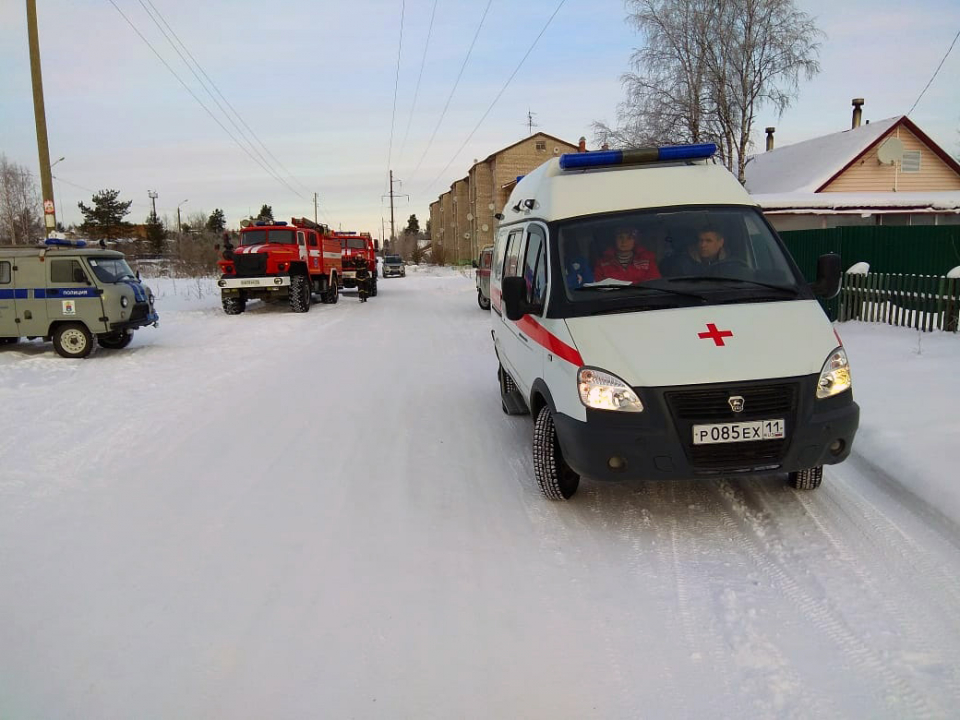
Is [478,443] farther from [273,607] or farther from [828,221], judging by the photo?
[828,221]

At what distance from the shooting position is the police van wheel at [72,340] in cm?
1230

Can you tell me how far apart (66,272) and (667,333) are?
465 inches

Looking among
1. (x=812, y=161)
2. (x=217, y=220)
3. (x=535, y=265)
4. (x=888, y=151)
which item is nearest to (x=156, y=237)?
(x=217, y=220)

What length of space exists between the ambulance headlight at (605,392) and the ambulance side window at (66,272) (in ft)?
37.0

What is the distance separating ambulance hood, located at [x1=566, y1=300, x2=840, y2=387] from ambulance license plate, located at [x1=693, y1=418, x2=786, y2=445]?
10.5 inches

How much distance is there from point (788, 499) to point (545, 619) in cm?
229

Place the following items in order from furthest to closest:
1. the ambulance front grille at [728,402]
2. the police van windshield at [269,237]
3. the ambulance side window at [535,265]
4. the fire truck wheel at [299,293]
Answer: the police van windshield at [269,237] < the fire truck wheel at [299,293] < the ambulance side window at [535,265] < the ambulance front grille at [728,402]

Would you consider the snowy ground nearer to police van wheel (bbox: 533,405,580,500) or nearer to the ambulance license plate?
police van wheel (bbox: 533,405,580,500)

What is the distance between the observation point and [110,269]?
12828 millimetres

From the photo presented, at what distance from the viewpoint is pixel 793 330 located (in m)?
4.30

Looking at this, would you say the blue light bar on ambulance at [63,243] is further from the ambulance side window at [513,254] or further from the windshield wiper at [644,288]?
the windshield wiper at [644,288]

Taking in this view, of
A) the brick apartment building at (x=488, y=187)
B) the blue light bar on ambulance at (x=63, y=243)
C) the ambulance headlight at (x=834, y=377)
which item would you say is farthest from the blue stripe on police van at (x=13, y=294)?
the brick apartment building at (x=488, y=187)

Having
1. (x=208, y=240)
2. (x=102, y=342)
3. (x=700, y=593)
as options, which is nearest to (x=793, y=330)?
(x=700, y=593)

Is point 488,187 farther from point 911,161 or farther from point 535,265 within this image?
point 535,265
